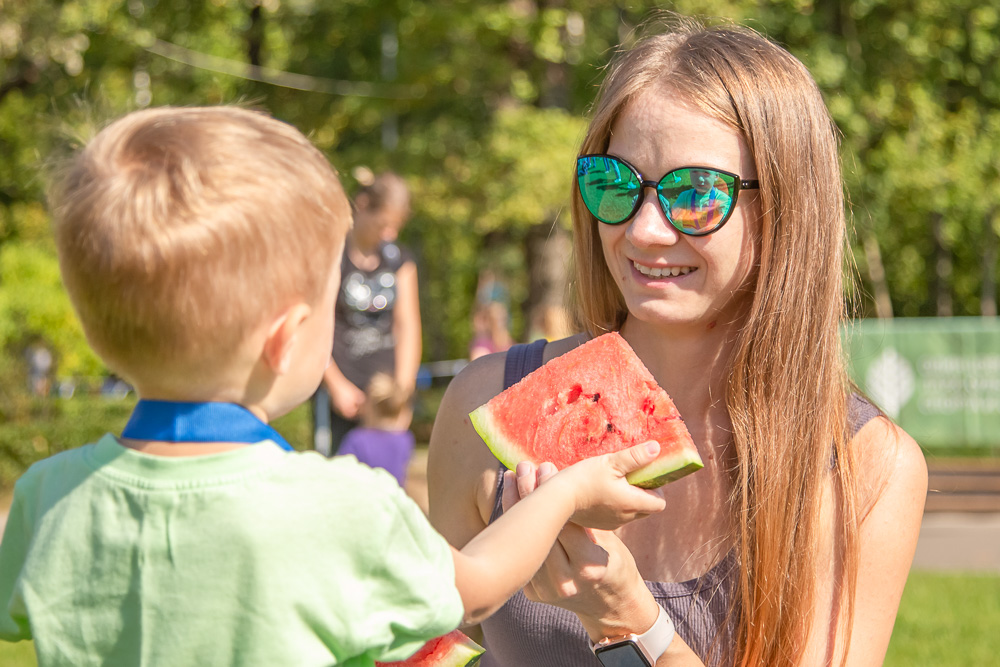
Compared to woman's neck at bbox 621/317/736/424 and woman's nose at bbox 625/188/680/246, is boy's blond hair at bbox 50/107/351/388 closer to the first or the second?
woman's nose at bbox 625/188/680/246

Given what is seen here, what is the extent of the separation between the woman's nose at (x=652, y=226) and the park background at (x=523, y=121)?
3962 mm

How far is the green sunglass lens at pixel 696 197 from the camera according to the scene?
7.95ft

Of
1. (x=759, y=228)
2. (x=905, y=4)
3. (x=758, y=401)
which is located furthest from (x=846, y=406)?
(x=905, y=4)

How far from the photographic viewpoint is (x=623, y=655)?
2176 mm

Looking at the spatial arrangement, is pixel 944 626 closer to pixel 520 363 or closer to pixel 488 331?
pixel 520 363

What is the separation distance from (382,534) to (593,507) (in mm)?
479

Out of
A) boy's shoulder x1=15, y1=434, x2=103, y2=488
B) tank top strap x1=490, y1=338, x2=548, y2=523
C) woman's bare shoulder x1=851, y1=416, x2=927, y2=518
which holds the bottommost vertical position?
woman's bare shoulder x1=851, y1=416, x2=927, y2=518

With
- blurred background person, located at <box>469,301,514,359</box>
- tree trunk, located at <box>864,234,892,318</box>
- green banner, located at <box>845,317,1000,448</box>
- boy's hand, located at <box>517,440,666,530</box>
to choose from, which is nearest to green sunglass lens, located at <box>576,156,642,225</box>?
boy's hand, located at <box>517,440,666,530</box>

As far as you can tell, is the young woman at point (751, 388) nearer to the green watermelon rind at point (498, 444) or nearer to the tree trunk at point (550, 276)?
the green watermelon rind at point (498, 444)

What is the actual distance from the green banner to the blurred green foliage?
2.17m

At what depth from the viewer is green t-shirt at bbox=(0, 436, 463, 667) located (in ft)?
4.99

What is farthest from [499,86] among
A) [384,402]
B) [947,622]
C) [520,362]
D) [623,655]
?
[623,655]

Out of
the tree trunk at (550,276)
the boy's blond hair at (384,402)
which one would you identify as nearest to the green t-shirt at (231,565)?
the boy's blond hair at (384,402)

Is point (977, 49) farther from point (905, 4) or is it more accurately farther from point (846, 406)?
point (846, 406)
